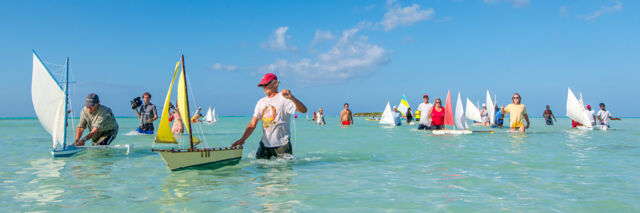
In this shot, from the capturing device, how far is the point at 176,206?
4617mm

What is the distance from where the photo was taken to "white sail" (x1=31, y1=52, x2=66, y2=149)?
Result: 8.99 metres

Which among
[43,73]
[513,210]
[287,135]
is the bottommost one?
[513,210]

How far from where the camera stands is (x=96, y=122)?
31.3 feet

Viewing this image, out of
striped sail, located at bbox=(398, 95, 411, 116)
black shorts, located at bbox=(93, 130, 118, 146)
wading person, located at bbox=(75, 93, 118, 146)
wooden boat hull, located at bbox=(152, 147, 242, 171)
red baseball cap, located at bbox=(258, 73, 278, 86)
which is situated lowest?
wooden boat hull, located at bbox=(152, 147, 242, 171)

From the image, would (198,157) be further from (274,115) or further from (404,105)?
(404,105)

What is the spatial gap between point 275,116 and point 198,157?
1.40 metres

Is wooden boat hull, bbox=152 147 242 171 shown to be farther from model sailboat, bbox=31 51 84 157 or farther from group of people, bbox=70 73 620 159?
model sailboat, bbox=31 51 84 157

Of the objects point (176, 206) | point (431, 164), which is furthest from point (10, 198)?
point (431, 164)

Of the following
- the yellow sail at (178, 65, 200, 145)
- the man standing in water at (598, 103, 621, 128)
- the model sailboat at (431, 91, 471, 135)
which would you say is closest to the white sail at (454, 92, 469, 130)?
the model sailboat at (431, 91, 471, 135)

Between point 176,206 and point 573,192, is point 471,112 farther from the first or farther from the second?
point 176,206

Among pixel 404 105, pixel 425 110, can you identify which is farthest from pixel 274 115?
pixel 404 105

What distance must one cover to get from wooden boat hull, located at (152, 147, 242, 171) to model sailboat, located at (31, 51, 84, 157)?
3879 millimetres

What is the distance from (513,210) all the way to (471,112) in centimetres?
3246

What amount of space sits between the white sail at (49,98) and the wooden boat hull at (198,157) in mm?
4150
